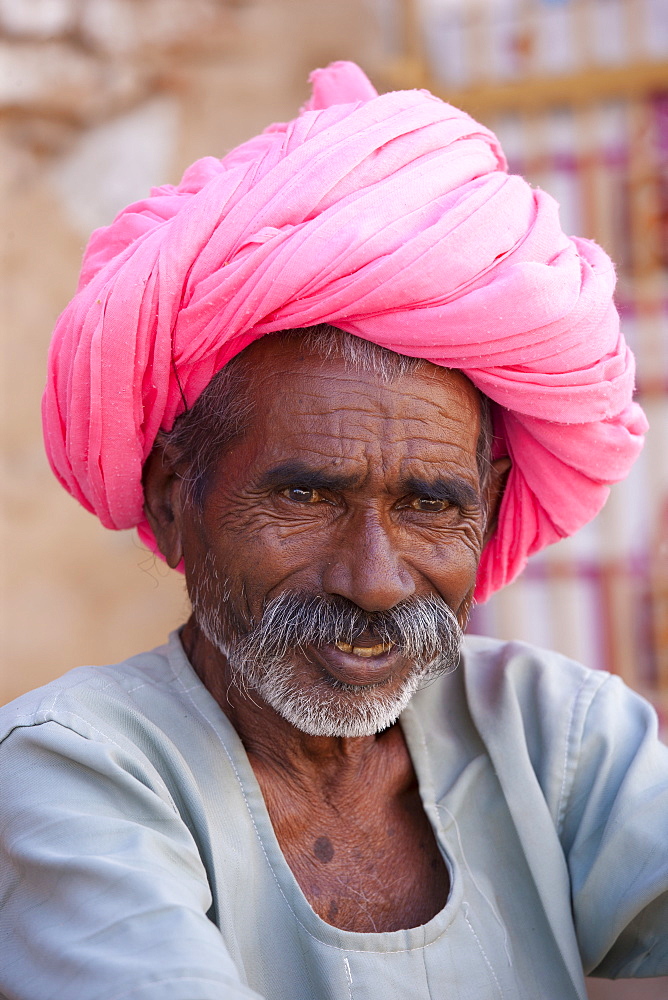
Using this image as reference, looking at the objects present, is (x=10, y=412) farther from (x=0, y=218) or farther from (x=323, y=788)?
(x=323, y=788)

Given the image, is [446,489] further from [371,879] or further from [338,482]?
[371,879]

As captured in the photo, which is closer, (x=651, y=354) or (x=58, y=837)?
(x=58, y=837)

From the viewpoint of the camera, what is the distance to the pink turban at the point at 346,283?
1.93 metres

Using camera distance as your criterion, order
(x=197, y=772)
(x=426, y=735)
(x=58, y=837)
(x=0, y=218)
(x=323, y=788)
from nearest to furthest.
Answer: (x=58, y=837) → (x=197, y=772) → (x=323, y=788) → (x=426, y=735) → (x=0, y=218)

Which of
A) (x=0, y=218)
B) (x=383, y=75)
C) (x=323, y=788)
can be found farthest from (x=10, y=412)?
(x=323, y=788)

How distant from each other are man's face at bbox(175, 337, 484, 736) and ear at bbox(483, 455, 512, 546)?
0.30 m

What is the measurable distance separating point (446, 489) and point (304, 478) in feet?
0.89

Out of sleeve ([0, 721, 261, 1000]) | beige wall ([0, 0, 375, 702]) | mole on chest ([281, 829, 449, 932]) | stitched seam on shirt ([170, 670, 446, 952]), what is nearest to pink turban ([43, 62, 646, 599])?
stitched seam on shirt ([170, 670, 446, 952])

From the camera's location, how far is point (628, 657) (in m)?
4.97

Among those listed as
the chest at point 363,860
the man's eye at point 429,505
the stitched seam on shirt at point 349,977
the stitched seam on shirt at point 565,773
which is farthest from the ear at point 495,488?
the stitched seam on shirt at point 349,977

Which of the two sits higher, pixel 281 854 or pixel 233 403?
pixel 233 403

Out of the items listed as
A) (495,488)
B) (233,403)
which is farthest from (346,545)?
(495,488)

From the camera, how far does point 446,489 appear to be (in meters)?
2.05

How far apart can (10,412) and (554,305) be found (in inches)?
130
